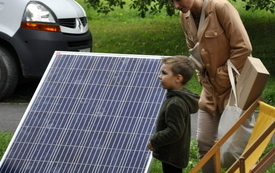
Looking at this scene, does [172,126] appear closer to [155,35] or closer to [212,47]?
[212,47]

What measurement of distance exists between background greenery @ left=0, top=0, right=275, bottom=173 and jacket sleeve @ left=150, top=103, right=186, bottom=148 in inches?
217

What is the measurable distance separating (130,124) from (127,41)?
913cm

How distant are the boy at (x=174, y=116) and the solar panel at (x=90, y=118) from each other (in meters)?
0.35

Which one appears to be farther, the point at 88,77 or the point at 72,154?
the point at 88,77

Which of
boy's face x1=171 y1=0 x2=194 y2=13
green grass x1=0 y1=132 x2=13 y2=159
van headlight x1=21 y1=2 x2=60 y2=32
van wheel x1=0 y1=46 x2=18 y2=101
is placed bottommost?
van wheel x1=0 y1=46 x2=18 y2=101

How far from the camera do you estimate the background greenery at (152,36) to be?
12939mm

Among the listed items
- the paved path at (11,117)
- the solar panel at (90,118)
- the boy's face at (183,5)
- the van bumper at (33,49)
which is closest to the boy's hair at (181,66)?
the boy's face at (183,5)

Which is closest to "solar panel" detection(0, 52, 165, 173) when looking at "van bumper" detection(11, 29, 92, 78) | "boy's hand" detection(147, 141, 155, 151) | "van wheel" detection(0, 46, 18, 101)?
"boy's hand" detection(147, 141, 155, 151)

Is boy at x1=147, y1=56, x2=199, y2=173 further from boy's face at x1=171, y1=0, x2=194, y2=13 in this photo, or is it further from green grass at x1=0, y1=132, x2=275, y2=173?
green grass at x1=0, y1=132, x2=275, y2=173

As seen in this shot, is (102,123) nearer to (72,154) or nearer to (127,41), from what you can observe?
(72,154)

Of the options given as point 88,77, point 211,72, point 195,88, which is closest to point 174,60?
point 211,72

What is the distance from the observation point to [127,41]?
15414mm

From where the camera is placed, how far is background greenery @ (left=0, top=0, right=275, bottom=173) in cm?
1294

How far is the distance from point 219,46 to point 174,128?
764mm
